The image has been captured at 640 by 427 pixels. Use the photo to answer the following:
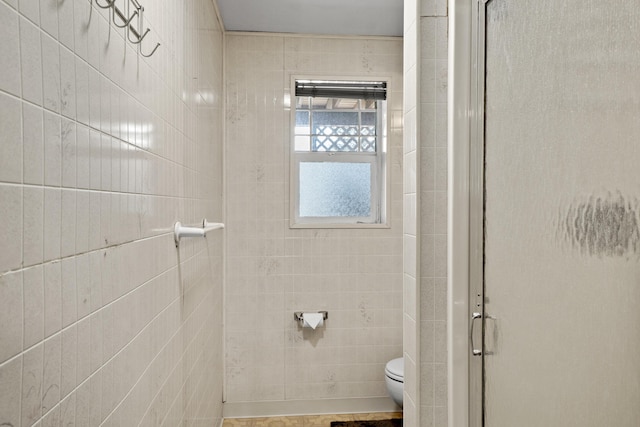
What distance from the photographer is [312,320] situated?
2.93m

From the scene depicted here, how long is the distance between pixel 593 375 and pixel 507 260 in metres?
0.37

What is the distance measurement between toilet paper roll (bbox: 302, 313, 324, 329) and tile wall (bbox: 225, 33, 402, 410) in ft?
0.24

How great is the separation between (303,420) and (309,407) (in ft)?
0.33

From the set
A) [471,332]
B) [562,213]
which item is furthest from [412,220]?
[562,213]

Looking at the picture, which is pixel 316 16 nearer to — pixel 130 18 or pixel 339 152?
pixel 339 152

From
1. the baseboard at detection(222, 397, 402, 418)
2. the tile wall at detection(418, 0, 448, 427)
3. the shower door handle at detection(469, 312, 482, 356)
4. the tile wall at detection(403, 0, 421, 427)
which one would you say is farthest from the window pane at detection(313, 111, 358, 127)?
the shower door handle at detection(469, 312, 482, 356)

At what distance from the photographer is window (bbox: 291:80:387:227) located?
120 inches

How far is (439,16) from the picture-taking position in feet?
4.66

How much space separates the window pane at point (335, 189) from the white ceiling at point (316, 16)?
848 mm

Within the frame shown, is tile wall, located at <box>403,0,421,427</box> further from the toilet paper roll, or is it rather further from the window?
the window

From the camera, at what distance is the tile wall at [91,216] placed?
0.64m

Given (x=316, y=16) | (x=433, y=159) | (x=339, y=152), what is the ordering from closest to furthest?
(x=433, y=159)
(x=316, y=16)
(x=339, y=152)

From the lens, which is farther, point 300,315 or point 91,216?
point 300,315

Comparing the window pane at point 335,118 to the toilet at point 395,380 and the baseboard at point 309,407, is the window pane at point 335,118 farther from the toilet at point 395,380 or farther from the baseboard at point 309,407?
the baseboard at point 309,407
